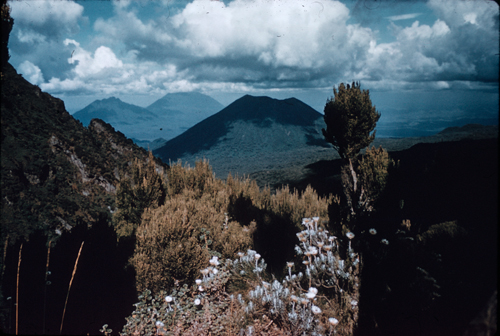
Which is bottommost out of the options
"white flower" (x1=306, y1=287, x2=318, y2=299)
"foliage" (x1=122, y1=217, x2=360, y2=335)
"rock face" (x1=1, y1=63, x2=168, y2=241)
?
"foliage" (x1=122, y1=217, x2=360, y2=335)

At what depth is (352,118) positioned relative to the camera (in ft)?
30.2

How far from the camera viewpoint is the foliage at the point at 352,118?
9133mm

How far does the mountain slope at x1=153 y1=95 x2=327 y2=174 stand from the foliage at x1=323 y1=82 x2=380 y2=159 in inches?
1816

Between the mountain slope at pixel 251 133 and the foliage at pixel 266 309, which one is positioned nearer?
A: the foliage at pixel 266 309

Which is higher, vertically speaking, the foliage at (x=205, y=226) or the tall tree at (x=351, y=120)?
the tall tree at (x=351, y=120)

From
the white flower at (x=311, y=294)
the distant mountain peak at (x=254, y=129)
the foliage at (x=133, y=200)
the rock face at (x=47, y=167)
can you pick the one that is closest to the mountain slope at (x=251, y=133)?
the distant mountain peak at (x=254, y=129)

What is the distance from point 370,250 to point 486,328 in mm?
2120

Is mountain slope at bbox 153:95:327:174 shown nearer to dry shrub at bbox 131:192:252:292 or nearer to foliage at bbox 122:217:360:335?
dry shrub at bbox 131:192:252:292

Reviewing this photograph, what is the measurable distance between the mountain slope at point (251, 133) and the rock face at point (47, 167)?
45.9 meters

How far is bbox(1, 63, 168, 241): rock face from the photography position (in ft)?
13.8

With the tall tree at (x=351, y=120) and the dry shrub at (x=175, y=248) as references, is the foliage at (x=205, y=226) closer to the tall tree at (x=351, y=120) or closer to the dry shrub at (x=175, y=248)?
the dry shrub at (x=175, y=248)

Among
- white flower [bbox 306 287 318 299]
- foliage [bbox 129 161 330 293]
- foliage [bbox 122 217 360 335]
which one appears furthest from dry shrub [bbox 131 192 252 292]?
white flower [bbox 306 287 318 299]

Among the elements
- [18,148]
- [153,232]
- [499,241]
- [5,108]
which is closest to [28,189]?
[18,148]

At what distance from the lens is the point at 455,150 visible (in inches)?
180
